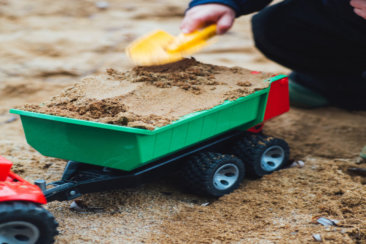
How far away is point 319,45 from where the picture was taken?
2.34m

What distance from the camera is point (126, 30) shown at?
150 inches

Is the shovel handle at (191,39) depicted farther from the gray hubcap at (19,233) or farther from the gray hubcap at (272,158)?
the gray hubcap at (19,233)

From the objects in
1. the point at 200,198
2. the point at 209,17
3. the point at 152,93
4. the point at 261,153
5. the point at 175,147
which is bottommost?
the point at 200,198

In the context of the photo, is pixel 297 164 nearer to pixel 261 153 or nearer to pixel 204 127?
pixel 261 153

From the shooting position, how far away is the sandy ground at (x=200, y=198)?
143 centimetres

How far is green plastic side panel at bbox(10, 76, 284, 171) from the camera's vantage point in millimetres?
1398

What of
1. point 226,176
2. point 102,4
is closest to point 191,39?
point 226,176

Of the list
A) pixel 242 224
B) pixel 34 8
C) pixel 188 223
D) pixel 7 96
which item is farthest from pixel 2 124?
pixel 34 8

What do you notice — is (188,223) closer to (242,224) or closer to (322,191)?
(242,224)

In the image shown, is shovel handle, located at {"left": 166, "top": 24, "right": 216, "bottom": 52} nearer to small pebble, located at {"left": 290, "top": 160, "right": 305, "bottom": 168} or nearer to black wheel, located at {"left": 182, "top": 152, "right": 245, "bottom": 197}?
black wheel, located at {"left": 182, "top": 152, "right": 245, "bottom": 197}

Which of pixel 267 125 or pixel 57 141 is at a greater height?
pixel 57 141

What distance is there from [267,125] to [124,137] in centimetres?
119

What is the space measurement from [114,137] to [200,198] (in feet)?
1.51

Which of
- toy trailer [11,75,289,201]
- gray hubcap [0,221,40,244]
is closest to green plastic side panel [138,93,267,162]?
toy trailer [11,75,289,201]
